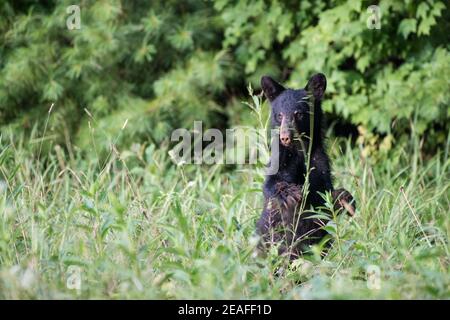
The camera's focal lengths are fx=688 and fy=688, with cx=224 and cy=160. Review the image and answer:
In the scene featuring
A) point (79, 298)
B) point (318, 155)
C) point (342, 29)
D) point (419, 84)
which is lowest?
point (79, 298)

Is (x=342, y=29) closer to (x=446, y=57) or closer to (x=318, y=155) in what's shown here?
(x=446, y=57)

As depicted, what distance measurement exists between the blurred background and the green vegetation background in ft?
0.07

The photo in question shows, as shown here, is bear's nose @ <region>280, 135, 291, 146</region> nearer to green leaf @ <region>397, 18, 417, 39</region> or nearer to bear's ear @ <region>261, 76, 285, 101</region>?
bear's ear @ <region>261, 76, 285, 101</region>

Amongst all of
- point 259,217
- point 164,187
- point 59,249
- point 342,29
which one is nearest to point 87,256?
point 59,249

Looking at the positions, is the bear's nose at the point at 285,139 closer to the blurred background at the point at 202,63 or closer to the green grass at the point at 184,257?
the green grass at the point at 184,257

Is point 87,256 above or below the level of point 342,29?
below

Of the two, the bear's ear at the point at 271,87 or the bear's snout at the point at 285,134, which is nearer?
the bear's snout at the point at 285,134

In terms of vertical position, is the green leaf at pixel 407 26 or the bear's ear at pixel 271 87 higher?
the green leaf at pixel 407 26

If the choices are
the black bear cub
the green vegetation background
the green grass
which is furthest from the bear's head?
the green grass

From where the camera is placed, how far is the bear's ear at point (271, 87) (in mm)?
5055

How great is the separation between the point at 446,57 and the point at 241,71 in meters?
2.60

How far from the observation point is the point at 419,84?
7.14 meters

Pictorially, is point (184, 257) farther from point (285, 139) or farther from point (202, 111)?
point (202, 111)

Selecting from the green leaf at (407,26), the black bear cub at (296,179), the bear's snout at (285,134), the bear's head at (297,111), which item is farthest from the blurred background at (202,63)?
the bear's snout at (285,134)
